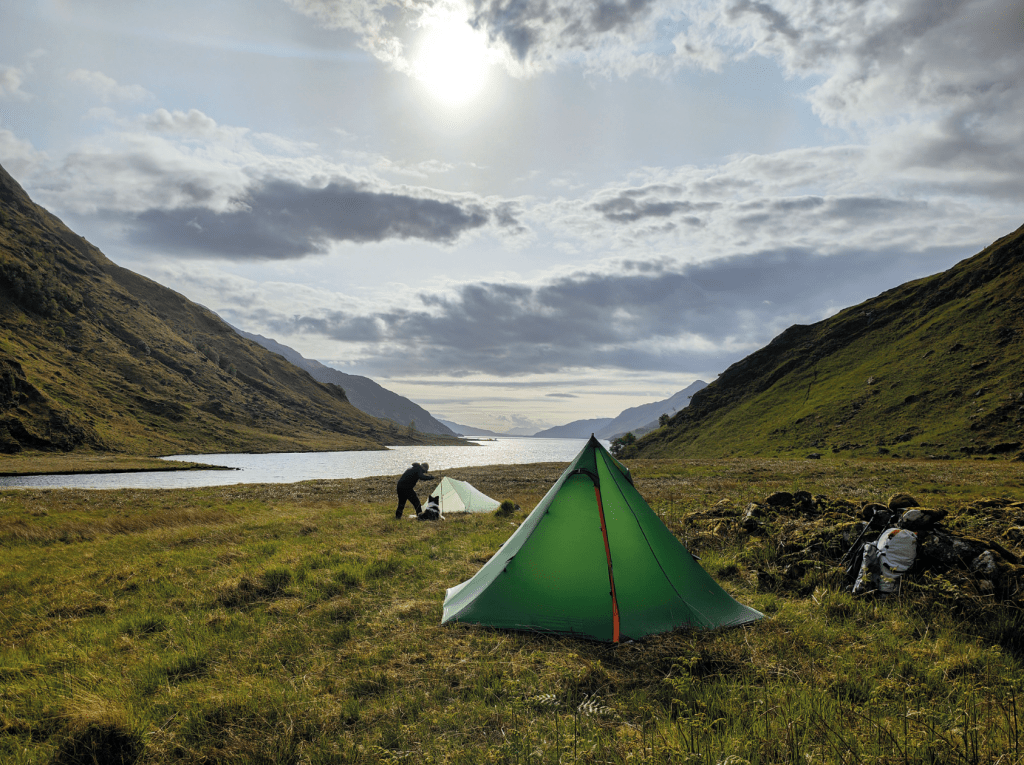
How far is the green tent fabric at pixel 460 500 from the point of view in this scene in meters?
24.2

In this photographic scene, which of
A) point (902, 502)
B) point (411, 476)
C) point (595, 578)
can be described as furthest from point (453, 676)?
point (411, 476)

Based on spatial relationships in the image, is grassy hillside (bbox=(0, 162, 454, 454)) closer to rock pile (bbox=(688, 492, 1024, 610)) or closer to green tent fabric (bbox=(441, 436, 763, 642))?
green tent fabric (bbox=(441, 436, 763, 642))

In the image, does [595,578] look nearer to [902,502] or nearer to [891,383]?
[902,502]

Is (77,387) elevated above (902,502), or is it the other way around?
(77,387)

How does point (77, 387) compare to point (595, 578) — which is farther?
point (77, 387)

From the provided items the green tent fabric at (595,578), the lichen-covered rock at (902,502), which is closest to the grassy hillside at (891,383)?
the lichen-covered rock at (902,502)

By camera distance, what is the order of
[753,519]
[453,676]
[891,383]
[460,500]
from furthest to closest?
[891,383], [460,500], [753,519], [453,676]

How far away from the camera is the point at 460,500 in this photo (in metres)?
24.8

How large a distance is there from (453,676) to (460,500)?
62.8 feet

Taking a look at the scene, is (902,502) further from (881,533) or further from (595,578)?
(595,578)

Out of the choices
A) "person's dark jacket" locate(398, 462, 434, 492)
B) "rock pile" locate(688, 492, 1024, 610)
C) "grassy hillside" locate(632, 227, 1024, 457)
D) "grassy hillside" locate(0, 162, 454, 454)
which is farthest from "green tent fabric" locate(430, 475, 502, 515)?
"grassy hillside" locate(0, 162, 454, 454)

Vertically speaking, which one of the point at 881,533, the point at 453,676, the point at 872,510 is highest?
the point at 872,510

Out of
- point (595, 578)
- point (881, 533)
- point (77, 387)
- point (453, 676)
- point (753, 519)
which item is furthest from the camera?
point (77, 387)

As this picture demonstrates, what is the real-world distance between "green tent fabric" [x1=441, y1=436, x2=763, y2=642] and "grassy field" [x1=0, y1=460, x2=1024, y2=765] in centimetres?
37
